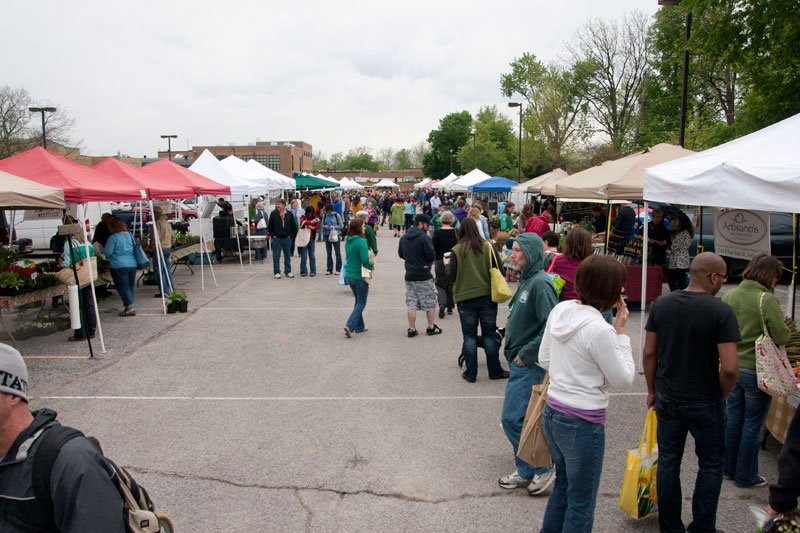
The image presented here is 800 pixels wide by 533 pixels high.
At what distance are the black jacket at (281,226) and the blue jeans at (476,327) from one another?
8.77 metres

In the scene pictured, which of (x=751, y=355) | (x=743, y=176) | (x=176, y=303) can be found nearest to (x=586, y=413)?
(x=751, y=355)

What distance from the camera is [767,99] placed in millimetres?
15375

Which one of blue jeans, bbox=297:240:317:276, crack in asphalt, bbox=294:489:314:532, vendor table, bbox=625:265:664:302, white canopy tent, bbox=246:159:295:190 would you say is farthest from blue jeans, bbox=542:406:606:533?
white canopy tent, bbox=246:159:295:190

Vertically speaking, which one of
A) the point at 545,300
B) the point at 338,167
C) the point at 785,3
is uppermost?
the point at 338,167

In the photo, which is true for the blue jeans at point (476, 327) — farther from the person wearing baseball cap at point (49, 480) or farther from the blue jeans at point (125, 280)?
the blue jeans at point (125, 280)

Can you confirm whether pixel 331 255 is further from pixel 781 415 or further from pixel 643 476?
pixel 643 476

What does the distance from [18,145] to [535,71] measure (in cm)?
5245

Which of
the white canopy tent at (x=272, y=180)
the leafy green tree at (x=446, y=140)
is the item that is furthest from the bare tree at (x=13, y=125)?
the leafy green tree at (x=446, y=140)

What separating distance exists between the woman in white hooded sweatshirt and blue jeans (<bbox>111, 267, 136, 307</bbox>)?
29.6ft

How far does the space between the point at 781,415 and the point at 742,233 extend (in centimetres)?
266

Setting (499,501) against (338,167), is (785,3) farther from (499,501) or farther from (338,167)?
(338,167)

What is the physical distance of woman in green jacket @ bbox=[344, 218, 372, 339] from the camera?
847 centimetres

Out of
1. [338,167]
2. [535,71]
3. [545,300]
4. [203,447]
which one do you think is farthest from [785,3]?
[338,167]

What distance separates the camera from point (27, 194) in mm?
6539
